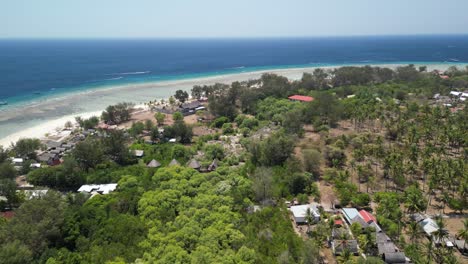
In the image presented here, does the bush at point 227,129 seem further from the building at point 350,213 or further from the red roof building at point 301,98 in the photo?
the building at point 350,213

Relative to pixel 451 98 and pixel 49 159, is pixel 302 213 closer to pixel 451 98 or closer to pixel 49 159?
pixel 49 159

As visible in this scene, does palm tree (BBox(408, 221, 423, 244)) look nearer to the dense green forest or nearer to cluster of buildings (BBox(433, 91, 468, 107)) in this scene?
the dense green forest

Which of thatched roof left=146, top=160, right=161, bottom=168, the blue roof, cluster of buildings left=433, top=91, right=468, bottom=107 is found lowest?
the blue roof

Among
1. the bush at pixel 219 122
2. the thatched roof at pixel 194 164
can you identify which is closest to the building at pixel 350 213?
the thatched roof at pixel 194 164

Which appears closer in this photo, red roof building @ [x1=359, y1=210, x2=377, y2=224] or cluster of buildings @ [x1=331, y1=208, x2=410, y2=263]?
cluster of buildings @ [x1=331, y1=208, x2=410, y2=263]

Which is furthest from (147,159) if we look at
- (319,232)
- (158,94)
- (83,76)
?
(83,76)

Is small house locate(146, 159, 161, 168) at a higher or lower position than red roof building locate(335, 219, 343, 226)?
higher

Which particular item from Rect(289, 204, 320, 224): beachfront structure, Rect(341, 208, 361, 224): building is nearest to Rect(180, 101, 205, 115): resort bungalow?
Rect(289, 204, 320, 224): beachfront structure

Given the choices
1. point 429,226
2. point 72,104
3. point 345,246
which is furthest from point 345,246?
point 72,104
